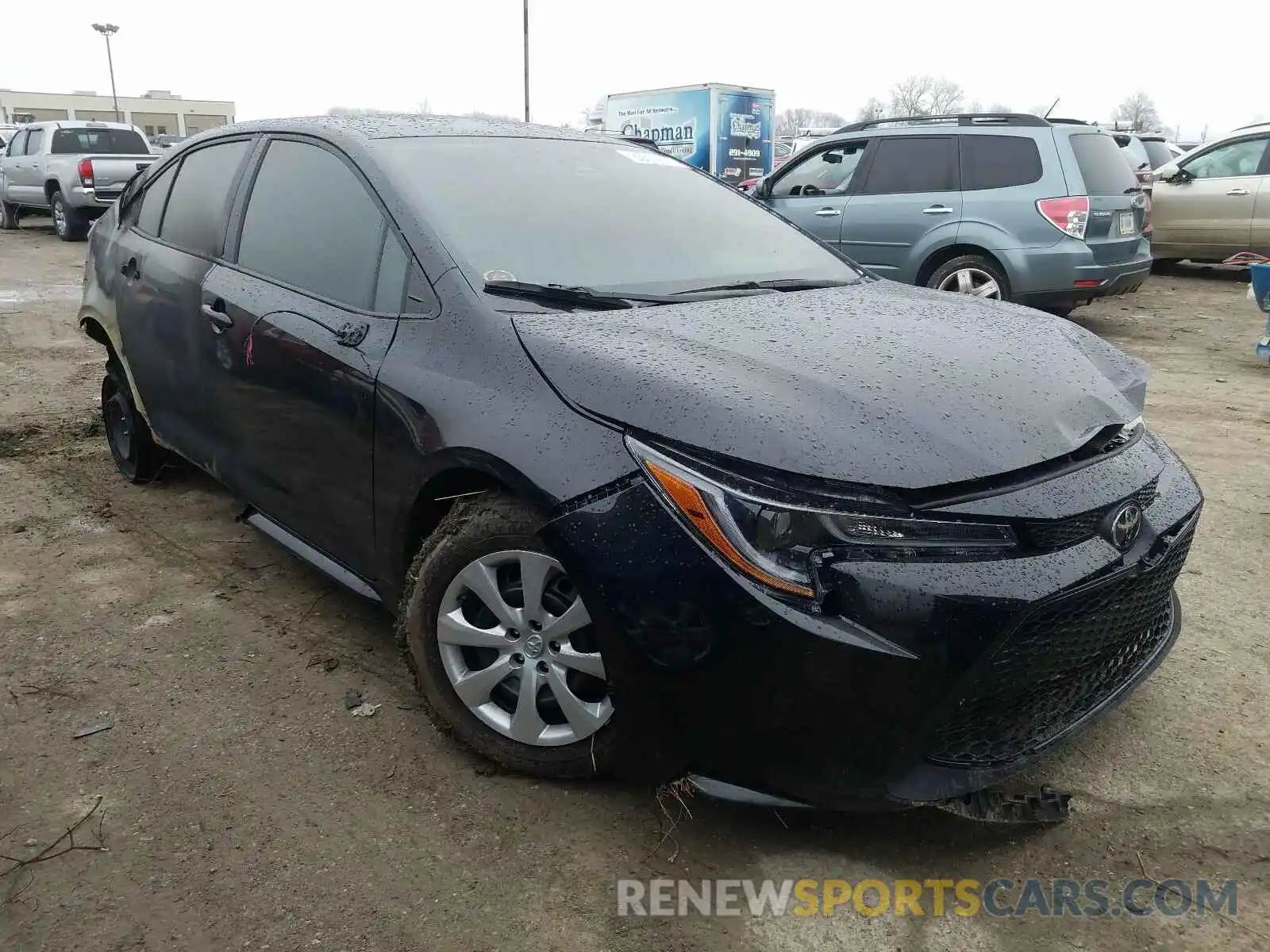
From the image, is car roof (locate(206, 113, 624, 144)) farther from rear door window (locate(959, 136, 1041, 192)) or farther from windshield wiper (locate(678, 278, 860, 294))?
rear door window (locate(959, 136, 1041, 192))

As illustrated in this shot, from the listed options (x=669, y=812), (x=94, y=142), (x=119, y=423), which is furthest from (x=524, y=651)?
(x=94, y=142)

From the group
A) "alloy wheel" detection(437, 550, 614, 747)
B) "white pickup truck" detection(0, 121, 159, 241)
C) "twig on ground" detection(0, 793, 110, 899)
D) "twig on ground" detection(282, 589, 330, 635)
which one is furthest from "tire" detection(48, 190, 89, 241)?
"alloy wheel" detection(437, 550, 614, 747)

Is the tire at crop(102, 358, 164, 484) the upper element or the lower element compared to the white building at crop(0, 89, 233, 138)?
lower

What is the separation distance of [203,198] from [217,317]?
0.73m

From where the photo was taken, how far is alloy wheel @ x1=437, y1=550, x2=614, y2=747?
2305 mm

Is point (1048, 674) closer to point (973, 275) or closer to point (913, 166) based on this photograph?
point (973, 275)

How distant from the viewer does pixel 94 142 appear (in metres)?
16.5

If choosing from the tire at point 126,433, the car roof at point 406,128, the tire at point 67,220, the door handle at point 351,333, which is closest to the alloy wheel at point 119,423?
the tire at point 126,433

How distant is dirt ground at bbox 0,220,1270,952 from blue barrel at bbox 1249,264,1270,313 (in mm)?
4128

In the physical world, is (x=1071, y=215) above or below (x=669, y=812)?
above

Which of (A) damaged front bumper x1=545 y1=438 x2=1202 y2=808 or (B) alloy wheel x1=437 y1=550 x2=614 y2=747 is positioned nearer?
(A) damaged front bumper x1=545 y1=438 x2=1202 y2=808

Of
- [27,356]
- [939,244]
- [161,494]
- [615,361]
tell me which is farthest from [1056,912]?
[27,356]

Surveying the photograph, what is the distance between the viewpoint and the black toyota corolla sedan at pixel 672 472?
6.51 feet

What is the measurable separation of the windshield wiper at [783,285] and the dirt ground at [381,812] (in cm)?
147
